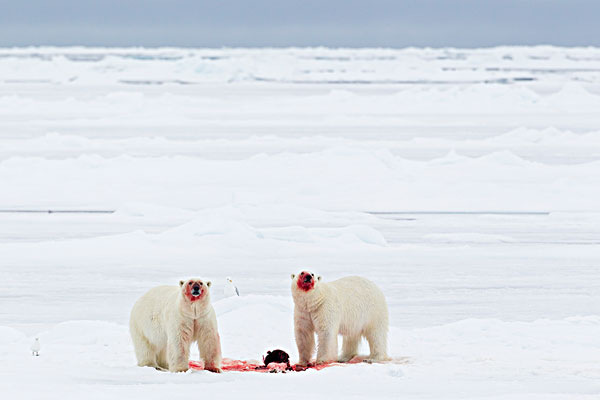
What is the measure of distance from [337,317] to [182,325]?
0.79 m

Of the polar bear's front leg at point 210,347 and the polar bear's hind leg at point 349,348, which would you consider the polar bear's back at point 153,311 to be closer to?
the polar bear's front leg at point 210,347

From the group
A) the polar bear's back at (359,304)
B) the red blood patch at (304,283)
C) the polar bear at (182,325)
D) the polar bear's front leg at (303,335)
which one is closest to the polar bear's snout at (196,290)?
the polar bear at (182,325)

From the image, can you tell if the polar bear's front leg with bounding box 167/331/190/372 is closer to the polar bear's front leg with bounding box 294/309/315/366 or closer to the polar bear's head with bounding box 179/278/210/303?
the polar bear's head with bounding box 179/278/210/303

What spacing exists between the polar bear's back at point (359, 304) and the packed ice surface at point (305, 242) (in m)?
0.24

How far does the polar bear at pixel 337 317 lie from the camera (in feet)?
15.7

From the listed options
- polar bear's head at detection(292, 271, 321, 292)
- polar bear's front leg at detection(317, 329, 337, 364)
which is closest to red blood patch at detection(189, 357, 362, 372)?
polar bear's front leg at detection(317, 329, 337, 364)

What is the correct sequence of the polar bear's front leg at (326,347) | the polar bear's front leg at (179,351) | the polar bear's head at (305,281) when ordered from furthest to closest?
the polar bear's front leg at (326,347) < the polar bear's head at (305,281) < the polar bear's front leg at (179,351)

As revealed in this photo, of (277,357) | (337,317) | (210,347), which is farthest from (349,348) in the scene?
(210,347)

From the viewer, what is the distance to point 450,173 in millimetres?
14602

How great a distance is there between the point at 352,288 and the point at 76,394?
1732 mm

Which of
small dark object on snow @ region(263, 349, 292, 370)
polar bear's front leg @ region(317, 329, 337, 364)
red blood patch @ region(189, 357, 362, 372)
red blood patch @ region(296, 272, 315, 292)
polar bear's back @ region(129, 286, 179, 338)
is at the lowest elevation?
red blood patch @ region(189, 357, 362, 372)

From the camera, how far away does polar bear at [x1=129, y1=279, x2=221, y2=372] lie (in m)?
4.34

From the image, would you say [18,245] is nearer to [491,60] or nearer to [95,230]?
[95,230]

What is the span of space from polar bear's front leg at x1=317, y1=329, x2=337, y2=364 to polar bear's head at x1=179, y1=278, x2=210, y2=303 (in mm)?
705
